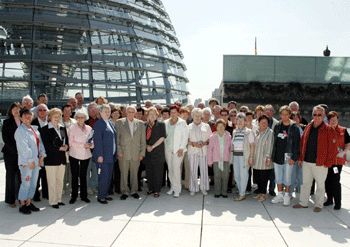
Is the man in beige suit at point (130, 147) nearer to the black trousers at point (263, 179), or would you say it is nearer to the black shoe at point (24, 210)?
the black shoe at point (24, 210)

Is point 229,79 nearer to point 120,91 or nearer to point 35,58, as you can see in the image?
point 120,91

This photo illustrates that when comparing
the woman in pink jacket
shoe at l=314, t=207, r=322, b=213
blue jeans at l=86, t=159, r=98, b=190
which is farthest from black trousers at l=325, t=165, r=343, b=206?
blue jeans at l=86, t=159, r=98, b=190

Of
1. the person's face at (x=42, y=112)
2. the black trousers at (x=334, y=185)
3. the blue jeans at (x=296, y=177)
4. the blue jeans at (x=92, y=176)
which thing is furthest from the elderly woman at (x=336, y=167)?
the person's face at (x=42, y=112)

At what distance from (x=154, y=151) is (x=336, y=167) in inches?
148

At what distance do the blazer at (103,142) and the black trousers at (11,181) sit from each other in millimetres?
1488

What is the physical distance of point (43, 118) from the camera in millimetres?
6328

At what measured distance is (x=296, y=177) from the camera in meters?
6.93

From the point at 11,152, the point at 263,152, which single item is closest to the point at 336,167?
the point at 263,152

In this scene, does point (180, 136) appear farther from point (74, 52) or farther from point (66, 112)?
point (74, 52)

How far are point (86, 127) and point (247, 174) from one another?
3.59 m

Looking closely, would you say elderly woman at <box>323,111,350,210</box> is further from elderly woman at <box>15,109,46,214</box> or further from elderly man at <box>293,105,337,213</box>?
elderly woman at <box>15,109,46,214</box>

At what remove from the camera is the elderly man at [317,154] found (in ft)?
18.8

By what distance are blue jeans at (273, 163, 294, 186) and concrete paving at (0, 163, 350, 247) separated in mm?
547

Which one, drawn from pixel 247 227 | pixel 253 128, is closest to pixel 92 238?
pixel 247 227
